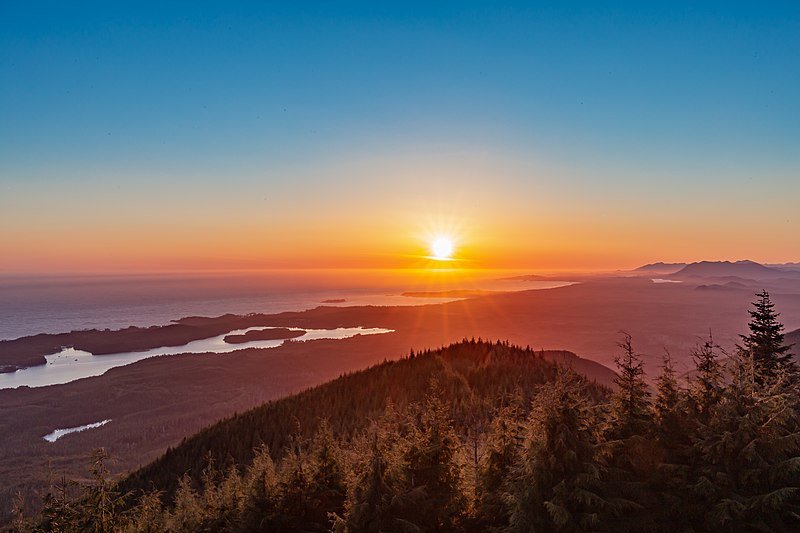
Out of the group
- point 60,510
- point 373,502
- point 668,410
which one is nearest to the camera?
point 60,510

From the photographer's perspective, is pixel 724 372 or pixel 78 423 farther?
pixel 78 423

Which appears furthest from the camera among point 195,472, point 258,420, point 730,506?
point 258,420

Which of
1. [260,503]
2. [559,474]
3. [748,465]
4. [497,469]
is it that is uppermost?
[748,465]

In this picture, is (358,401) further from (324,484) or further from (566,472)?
(566,472)

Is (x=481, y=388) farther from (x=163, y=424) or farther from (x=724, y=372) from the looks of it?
(x=163, y=424)

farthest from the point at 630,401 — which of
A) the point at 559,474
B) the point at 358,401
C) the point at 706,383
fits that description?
the point at 358,401

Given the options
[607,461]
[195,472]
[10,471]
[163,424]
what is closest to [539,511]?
[607,461]

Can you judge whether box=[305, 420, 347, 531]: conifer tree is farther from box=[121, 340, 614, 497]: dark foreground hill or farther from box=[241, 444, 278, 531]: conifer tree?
box=[121, 340, 614, 497]: dark foreground hill

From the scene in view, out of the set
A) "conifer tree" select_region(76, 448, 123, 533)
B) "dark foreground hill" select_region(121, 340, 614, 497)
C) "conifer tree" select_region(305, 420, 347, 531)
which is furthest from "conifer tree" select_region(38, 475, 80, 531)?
"dark foreground hill" select_region(121, 340, 614, 497)

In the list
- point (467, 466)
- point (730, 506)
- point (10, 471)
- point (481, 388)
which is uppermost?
point (730, 506)
